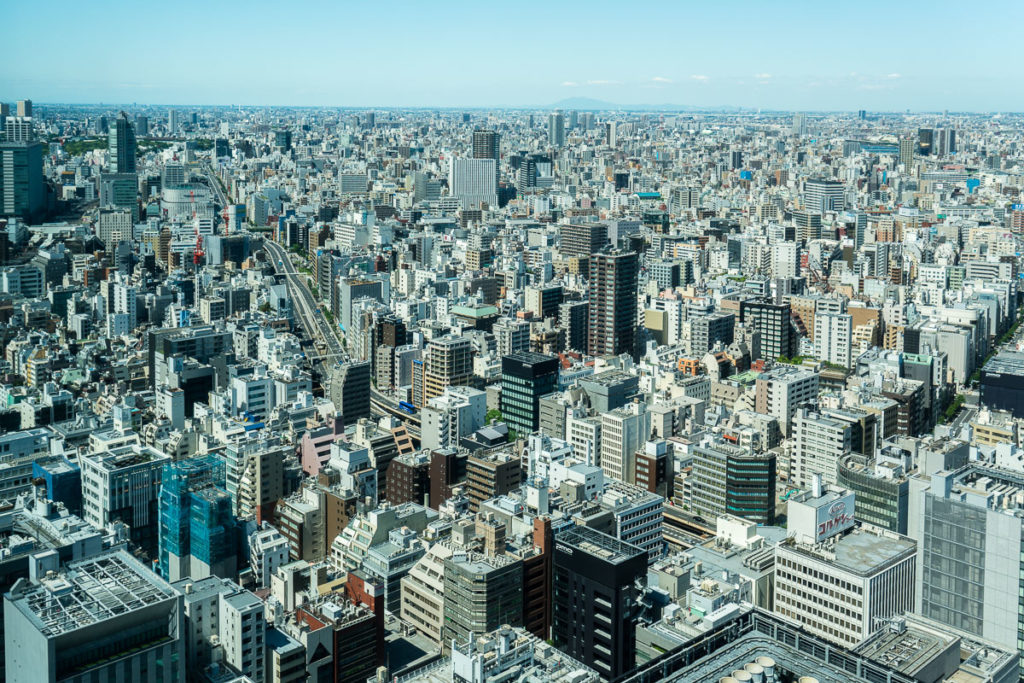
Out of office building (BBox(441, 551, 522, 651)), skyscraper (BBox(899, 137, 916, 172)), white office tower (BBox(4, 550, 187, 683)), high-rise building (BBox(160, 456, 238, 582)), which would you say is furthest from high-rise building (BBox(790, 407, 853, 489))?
skyscraper (BBox(899, 137, 916, 172))

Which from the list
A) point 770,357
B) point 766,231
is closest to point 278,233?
point 766,231

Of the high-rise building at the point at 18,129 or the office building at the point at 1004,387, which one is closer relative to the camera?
the office building at the point at 1004,387

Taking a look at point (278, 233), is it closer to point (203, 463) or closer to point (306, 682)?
point (203, 463)

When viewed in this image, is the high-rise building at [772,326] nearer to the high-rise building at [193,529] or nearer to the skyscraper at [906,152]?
the high-rise building at [193,529]

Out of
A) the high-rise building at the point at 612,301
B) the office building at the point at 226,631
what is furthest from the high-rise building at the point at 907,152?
the office building at the point at 226,631

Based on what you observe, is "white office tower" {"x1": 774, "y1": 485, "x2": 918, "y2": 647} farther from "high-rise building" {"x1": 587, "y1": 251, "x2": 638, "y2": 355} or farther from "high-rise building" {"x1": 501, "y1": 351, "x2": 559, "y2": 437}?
"high-rise building" {"x1": 587, "y1": 251, "x2": 638, "y2": 355}

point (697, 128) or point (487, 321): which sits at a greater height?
point (697, 128)
